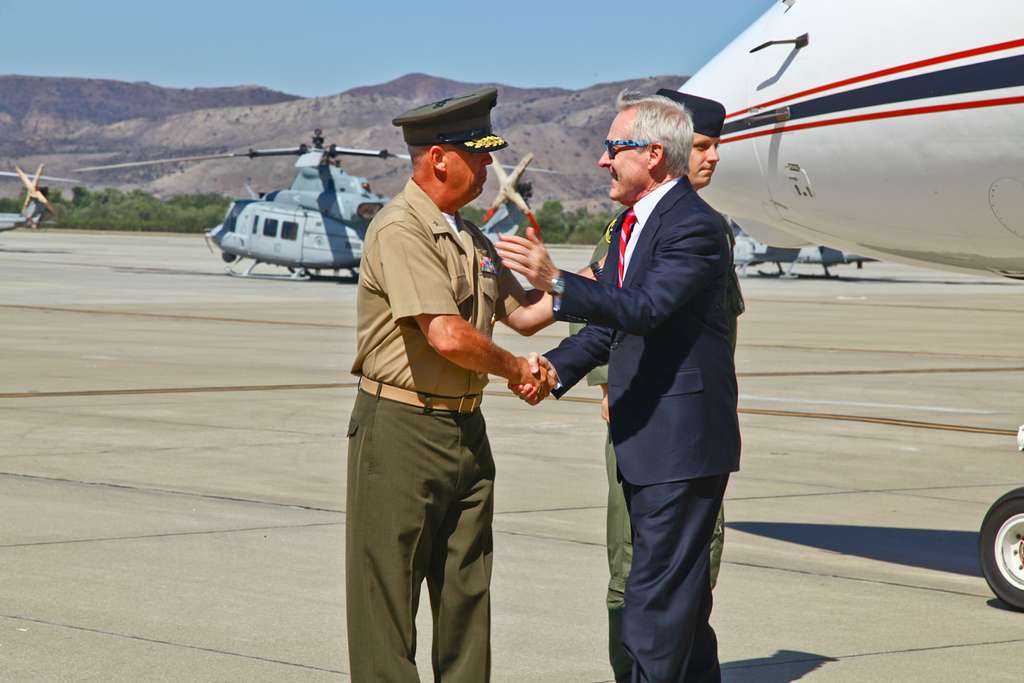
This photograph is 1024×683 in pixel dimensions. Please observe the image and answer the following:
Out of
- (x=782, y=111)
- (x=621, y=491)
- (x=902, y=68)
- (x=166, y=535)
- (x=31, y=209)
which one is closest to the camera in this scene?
(x=621, y=491)

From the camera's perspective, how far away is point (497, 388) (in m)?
17.8

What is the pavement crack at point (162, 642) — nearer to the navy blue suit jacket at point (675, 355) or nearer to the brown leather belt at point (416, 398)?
the brown leather belt at point (416, 398)

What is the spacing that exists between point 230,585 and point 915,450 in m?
7.31

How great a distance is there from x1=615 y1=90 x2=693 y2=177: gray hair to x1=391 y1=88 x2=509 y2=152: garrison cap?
1.59 ft

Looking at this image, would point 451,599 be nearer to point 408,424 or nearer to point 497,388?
point 408,424

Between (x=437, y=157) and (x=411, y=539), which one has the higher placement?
(x=437, y=157)

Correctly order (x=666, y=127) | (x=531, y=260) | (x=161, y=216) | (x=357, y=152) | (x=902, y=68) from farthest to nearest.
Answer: (x=161, y=216)
(x=357, y=152)
(x=902, y=68)
(x=666, y=127)
(x=531, y=260)

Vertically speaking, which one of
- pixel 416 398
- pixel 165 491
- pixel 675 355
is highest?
pixel 675 355

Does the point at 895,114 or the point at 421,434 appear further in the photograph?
the point at 895,114

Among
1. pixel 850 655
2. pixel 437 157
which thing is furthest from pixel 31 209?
pixel 437 157

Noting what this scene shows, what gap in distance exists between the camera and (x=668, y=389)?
16.9 ft

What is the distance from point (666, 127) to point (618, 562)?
1925 mm

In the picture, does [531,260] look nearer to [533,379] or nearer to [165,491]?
[533,379]

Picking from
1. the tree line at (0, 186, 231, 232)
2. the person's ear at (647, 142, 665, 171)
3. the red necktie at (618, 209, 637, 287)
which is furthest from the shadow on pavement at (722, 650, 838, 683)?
the tree line at (0, 186, 231, 232)
